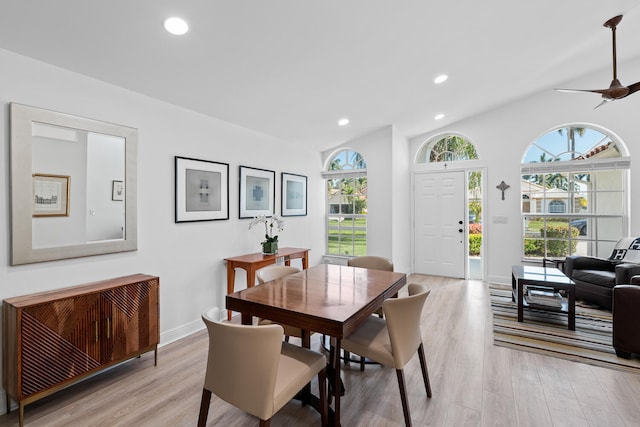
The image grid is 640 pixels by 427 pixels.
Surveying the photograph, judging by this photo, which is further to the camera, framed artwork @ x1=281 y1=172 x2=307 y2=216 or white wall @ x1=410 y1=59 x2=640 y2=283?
framed artwork @ x1=281 y1=172 x2=307 y2=216

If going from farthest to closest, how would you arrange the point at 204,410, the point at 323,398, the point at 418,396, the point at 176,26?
the point at 418,396 < the point at 176,26 < the point at 323,398 < the point at 204,410

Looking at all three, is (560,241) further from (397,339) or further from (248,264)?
(248,264)

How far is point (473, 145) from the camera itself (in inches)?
213

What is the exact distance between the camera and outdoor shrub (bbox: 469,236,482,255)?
217 inches

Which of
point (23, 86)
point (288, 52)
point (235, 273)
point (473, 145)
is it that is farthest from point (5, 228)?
point (473, 145)

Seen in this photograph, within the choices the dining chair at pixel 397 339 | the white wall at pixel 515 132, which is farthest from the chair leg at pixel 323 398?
the white wall at pixel 515 132

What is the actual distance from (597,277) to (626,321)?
1.47 m

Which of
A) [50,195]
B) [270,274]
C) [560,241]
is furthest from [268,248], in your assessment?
[560,241]

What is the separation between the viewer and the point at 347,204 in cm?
561

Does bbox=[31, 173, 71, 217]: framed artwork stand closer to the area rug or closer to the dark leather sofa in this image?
the area rug

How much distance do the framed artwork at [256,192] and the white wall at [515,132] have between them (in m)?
3.43

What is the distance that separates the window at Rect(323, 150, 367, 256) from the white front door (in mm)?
1137

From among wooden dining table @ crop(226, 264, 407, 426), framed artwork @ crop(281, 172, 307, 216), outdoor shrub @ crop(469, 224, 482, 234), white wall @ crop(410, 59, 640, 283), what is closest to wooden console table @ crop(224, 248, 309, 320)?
wooden dining table @ crop(226, 264, 407, 426)

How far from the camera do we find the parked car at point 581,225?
478 centimetres
